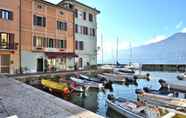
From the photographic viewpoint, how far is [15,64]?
28672mm

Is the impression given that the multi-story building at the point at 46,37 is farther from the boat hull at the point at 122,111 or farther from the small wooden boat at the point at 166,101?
the small wooden boat at the point at 166,101

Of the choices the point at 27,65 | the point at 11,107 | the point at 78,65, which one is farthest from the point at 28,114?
the point at 78,65

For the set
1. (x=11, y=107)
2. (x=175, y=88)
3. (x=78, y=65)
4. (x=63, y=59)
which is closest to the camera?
(x=11, y=107)

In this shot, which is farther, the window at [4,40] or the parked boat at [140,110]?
the window at [4,40]

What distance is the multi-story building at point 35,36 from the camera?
27.9 metres

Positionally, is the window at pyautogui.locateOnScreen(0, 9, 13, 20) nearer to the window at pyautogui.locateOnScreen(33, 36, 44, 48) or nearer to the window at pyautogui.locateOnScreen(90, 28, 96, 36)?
the window at pyautogui.locateOnScreen(33, 36, 44, 48)

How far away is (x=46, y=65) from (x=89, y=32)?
12.2 meters

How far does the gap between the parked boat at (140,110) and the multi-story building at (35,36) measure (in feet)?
54.3

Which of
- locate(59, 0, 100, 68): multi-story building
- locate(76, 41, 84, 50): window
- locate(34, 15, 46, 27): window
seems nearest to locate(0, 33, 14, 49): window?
locate(34, 15, 46, 27): window

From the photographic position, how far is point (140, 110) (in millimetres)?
13125

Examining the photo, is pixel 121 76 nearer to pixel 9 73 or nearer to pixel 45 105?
pixel 9 73

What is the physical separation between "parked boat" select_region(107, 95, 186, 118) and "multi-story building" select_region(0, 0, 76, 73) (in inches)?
651

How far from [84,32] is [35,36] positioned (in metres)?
11.6

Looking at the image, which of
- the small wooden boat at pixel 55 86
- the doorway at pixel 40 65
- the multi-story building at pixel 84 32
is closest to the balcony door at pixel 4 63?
the doorway at pixel 40 65
